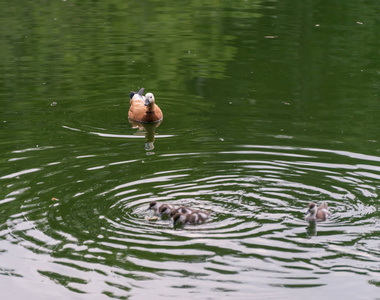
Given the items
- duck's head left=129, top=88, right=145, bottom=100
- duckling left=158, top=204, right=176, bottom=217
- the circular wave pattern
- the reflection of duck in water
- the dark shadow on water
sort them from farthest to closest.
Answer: duck's head left=129, top=88, right=145, bottom=100 < the reflection of duck in water < duckling left=158, top=204, right=176, bottom=217 < the dark shadow on water < the circular wave pattern

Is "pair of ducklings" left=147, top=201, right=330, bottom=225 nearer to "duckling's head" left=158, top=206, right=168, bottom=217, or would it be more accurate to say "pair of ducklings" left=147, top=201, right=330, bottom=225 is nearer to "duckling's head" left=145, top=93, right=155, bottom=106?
"duckling's head" left=158, top=206, right=168, bottom=217

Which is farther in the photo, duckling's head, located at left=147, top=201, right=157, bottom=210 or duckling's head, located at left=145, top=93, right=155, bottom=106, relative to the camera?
duckling's head, located at left=145, top=93, right=155, bottom=106

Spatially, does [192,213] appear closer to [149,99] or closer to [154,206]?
[154,206]

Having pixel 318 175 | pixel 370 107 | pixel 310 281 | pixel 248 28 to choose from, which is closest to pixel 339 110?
pixel 370 107

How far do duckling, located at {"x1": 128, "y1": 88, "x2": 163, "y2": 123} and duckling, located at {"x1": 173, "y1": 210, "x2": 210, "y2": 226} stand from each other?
584 centimetres

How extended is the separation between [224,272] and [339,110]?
7.86m

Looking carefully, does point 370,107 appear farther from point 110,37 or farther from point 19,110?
point 110,37

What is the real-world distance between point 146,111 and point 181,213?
599 cm

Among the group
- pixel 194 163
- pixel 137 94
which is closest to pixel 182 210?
pixel 194 163

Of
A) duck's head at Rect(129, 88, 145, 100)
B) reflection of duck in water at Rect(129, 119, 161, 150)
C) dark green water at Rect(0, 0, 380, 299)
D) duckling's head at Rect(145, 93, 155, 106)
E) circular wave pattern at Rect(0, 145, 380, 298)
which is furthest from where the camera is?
duck's head at Rect(129, 88, 145, 100)

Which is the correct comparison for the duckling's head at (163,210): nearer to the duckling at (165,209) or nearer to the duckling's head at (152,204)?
the duckling at (165,209)

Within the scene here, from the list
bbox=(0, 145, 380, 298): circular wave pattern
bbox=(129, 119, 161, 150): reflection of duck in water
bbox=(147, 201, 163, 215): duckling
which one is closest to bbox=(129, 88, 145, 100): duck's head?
bbox=(129, 119, 161, 150): reflection of duck in water

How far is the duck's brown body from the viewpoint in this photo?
14648 mm

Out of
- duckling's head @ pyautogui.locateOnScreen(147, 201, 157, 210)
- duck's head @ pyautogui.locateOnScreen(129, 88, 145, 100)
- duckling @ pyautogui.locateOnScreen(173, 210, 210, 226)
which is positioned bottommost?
duckling @ pyautogui.locateOnScreen(173, 210, 210, 226)
